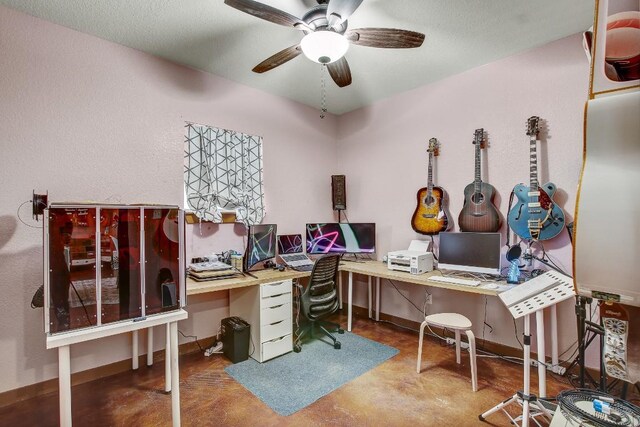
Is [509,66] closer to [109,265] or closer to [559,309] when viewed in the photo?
[559,309]

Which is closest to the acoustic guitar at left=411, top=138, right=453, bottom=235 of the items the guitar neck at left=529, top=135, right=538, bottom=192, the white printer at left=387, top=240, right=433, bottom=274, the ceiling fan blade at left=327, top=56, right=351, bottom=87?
the white printer at left=387, top=240, right=433, bottom=274

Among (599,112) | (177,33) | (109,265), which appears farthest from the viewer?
(177,33)

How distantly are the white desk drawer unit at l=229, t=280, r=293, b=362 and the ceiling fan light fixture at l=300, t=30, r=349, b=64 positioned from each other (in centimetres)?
190

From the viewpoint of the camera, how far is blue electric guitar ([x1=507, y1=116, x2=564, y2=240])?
2.52 m

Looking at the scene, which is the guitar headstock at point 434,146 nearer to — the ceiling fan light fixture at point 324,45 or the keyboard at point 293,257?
the ceiling fan light fixture at point 324,45

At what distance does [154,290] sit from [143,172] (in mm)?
1398

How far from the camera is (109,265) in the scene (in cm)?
165

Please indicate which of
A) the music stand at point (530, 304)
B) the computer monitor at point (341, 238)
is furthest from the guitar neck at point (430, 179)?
the music stand at point (530, 304)

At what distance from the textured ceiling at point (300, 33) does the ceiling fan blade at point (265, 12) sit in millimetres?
→ 303

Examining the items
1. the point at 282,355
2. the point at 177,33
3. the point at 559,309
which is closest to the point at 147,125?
the point at 177,33

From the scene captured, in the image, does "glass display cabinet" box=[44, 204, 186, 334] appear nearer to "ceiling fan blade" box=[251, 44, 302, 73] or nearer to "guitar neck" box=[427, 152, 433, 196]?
"ceiling fan blade" box=[251, 44, 302, 73]

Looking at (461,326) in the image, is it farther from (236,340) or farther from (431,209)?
(236,340)

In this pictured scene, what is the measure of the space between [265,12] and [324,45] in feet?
1.26

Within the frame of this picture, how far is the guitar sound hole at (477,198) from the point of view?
2.94 m
